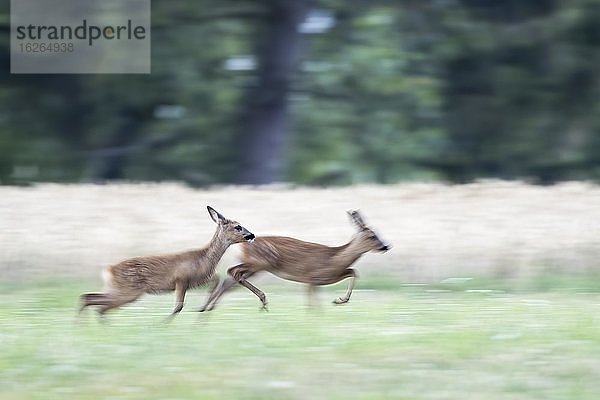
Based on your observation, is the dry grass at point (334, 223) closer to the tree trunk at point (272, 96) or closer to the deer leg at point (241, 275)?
the deer leg at point (241, 275)

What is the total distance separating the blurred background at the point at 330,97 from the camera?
85.2 ft

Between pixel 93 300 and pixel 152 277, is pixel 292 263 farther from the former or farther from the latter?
pixel 93 300

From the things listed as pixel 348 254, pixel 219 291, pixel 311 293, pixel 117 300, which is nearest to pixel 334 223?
pixel 311 293

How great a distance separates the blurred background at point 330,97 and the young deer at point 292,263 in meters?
12.9

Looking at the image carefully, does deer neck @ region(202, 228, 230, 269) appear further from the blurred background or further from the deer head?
the blurred background

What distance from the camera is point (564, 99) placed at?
27.4 meters

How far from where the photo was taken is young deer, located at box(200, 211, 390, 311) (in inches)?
468

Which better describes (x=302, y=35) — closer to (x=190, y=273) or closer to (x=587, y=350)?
(x=190, y=273)

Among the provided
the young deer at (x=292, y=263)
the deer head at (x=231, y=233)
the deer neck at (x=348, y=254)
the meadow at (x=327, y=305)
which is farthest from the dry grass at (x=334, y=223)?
the deer head at (x=231, y=233)

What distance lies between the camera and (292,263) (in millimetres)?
12062

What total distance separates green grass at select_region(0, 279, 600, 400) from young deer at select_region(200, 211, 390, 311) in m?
0.32

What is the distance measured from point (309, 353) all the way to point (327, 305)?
144 inches

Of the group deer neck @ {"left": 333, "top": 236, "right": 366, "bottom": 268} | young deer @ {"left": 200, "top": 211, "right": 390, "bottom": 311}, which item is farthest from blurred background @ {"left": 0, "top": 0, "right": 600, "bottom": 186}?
young deer @ {"left": 200, "top": 211, "right": 390, "bottom": 311}

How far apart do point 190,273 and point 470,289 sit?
Result: 15.8 ft
